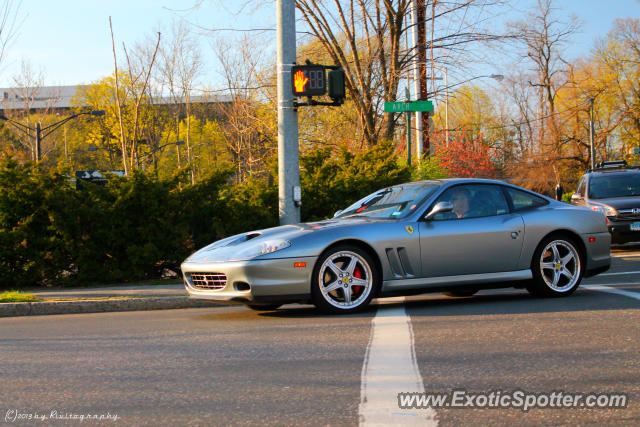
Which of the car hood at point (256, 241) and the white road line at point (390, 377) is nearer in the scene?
the white road line at point (390, 377)

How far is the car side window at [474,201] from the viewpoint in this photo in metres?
8.06

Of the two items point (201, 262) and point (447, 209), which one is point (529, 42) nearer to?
point (447, 209)

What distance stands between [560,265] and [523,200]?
86 cm

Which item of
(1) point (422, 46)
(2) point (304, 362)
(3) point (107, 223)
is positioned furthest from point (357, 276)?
(1) point (422, 46)

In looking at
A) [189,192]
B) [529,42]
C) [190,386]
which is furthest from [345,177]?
[190,386]

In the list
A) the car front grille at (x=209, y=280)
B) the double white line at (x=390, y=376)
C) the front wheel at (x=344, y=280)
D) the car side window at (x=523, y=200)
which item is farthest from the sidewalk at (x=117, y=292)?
the car side window at (x=523, y=200)

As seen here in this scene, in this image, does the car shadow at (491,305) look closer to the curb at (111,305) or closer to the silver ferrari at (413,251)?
the silver ferrari at (413,251)

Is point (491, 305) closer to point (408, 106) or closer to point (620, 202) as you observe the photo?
point (408, 106)

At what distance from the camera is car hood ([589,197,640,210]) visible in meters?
15.5

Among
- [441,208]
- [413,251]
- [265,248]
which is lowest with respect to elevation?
[413,251]

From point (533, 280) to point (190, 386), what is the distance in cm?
496

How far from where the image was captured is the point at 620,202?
1569 centimetres

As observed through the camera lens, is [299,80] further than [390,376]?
Yes

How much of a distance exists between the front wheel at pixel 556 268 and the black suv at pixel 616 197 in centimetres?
673
